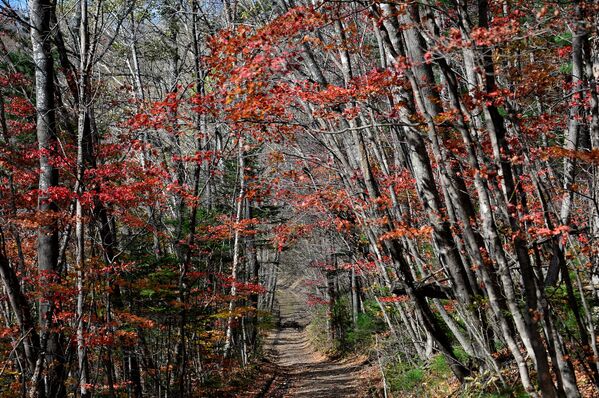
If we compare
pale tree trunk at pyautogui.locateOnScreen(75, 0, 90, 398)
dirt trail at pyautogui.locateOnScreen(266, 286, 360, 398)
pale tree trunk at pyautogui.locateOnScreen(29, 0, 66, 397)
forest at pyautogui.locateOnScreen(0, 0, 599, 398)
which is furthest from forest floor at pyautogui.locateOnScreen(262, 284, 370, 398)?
pale tree trunk at pyautogui.locateOnScreen(29, 0, 66, 397)

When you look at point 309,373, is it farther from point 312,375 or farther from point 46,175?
point 46,175

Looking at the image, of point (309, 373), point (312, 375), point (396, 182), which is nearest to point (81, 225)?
point (396, 182)

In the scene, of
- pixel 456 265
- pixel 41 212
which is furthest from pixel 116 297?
pixel 456 265

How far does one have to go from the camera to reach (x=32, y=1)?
7.93 meters

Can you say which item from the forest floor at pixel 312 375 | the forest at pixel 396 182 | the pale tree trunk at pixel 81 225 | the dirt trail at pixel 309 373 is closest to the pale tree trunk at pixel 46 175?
the forest at pixel 396 182

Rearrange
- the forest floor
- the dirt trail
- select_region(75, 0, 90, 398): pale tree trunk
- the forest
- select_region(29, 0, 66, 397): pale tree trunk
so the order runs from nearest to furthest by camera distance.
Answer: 1. the forest
2. select_region(75, 0, 90, 398): pale tree trunk
3. select_region(29, 0, 66, 397): pale tree trunk
4. the forest floor
5. the dirt trail

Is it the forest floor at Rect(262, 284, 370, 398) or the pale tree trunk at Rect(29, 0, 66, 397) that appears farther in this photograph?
the forest floor at Rect(262, 284, 370, 398)

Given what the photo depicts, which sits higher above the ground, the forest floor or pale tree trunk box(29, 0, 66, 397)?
pale tree trunk box(29, 0, 66, 397)

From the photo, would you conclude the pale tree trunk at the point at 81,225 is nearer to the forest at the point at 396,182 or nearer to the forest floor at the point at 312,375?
the forest at the point at 396,182

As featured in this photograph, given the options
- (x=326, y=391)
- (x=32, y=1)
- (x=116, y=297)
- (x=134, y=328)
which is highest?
(x=32, y=1)

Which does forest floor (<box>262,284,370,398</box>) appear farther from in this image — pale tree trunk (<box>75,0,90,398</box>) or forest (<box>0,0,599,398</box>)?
pale tree trunk (<box>75,0,90,398</box>)

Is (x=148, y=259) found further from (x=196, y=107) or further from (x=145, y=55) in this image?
(x=145, y=55)

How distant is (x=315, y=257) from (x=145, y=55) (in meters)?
13.2

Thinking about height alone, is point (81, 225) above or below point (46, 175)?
below
